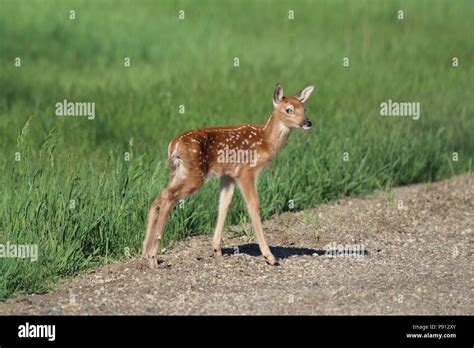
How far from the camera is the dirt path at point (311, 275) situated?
993 centimetres

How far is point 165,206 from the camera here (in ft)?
35.5

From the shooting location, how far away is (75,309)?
32.3 ft

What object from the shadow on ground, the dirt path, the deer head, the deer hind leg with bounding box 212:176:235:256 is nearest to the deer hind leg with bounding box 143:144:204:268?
the dirt path

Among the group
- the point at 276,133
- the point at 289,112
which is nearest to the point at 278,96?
the point at 289,112

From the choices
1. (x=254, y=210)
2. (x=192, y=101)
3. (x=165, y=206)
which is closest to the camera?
(x=165, y=206)

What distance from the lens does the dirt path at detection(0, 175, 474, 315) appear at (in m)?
9.93

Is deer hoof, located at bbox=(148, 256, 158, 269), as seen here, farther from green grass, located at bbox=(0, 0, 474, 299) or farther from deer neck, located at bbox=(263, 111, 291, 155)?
deer neck, located at bbox=(263, 111, 291, 155)

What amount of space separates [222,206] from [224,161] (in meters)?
0.50

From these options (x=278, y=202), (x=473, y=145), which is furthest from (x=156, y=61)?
(x=278, y=202)

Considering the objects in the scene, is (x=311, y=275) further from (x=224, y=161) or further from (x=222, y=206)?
(x=224, y=161)

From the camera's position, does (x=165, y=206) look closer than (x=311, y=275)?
Yes
